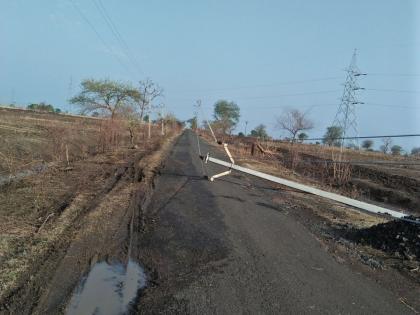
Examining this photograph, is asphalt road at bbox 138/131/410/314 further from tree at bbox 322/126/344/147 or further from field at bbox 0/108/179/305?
tree at bbox 322/126/344/147

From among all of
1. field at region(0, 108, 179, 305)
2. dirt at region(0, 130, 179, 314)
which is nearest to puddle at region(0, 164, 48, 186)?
field at region(0, 108, 179, 305)

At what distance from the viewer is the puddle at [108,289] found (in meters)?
5.00

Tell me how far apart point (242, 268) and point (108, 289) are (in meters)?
1.98

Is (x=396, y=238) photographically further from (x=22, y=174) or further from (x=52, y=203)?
(x=22, y=174)

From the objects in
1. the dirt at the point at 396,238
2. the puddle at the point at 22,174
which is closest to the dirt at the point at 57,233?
the puddle at the point at 22,174

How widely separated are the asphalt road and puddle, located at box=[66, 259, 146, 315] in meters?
0.22

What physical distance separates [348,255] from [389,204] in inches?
685

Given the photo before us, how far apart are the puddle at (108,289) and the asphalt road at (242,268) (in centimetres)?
22

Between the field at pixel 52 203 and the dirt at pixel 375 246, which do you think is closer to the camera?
the field at pixel 52 203

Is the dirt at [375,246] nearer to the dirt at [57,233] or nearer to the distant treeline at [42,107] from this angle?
the dirt at [57,233]

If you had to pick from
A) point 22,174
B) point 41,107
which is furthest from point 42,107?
point 22,174

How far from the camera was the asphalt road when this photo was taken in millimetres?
5242

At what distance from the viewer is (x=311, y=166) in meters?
31.8

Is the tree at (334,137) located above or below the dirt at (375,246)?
above
